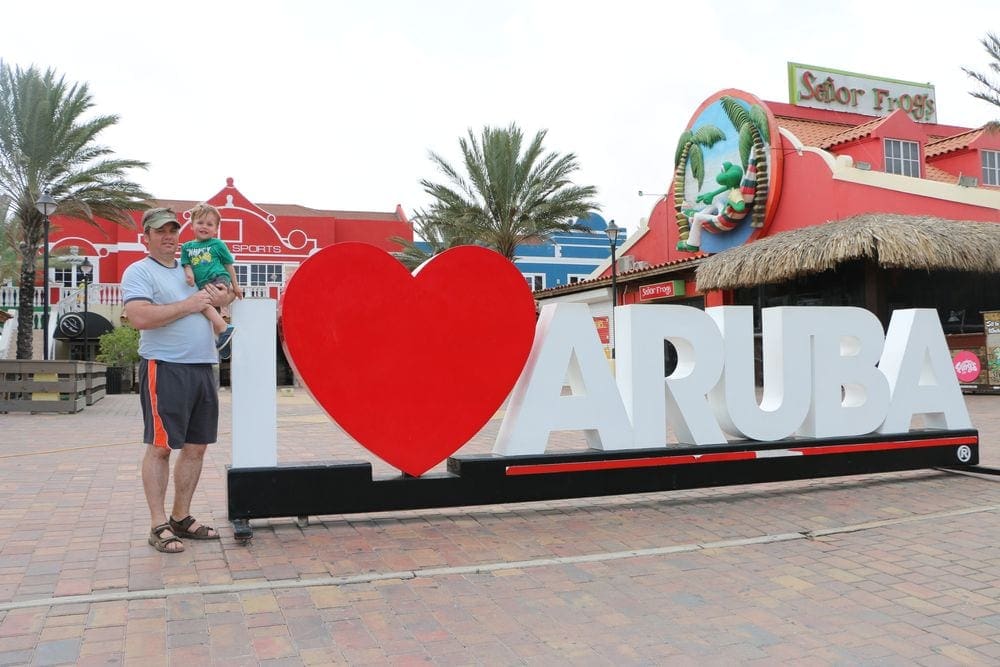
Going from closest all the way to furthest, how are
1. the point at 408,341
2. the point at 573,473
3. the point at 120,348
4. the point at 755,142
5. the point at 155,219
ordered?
the point at 155,219 → the point at 408,341 → the point at 573,473 → the point at 755,142 → the point at 120,348

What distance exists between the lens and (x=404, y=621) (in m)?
3.27

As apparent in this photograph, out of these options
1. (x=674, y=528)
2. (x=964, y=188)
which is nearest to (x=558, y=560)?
(x=674, y=528)

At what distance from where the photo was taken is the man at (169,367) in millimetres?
4164

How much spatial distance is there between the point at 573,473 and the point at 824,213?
13228 mm

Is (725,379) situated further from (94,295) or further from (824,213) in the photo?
(94,295)

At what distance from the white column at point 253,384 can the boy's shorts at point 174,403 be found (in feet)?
0.96

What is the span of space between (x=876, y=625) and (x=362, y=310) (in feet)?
10.3

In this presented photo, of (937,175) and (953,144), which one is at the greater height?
(953,144)

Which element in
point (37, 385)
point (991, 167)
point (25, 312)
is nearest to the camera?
point (37, 385)

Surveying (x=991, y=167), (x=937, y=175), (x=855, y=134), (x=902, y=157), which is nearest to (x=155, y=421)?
(x=902, y=157)

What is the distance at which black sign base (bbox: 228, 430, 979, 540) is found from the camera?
15.3 feet

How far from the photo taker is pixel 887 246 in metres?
13.2

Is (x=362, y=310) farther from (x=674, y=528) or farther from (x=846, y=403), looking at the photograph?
(x=846, y=403)

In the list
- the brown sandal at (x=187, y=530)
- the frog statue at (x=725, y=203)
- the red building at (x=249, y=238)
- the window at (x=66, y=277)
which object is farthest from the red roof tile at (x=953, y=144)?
the window at (x=66, y=277)
